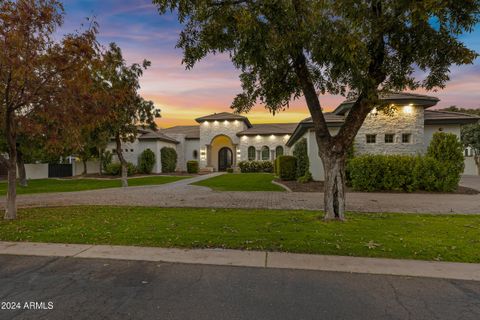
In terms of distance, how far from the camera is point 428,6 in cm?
523

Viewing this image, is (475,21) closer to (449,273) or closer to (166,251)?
(449,273)

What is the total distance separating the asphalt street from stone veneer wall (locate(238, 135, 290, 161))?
2796cm

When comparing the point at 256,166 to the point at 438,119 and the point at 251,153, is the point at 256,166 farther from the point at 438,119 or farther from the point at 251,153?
the point at 438,119

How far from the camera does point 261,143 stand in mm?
32125

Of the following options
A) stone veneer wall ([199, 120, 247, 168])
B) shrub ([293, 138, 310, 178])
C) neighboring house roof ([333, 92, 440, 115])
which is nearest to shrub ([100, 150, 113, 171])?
stone veneer wall ([199, 120, 247, 168])

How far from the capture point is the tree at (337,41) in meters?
5.93

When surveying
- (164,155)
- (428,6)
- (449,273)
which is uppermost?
(428,6)

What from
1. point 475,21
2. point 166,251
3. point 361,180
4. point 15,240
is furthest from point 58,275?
point 361,180

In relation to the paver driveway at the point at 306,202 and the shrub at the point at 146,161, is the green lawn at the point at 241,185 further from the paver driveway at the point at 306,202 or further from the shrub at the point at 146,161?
the shrub at the point at 146,161

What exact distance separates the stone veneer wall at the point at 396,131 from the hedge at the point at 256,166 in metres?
14.3

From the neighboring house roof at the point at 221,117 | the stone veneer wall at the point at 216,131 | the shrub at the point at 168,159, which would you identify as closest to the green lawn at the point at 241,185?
the shrub at the point at 168,159

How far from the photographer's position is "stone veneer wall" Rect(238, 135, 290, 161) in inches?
1253

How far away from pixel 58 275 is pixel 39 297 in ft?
2.27

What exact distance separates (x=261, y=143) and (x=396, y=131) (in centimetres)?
1653
